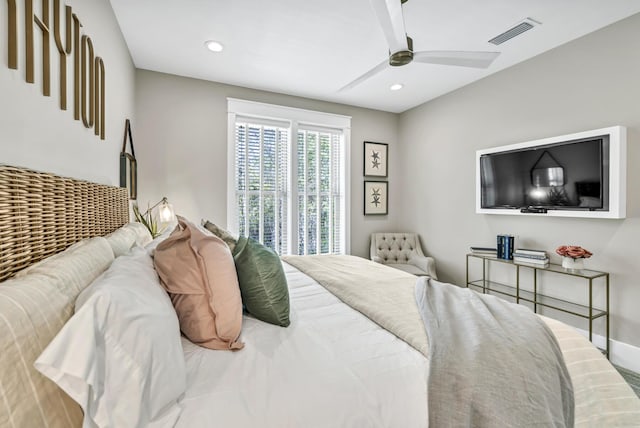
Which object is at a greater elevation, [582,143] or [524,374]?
[582,143]

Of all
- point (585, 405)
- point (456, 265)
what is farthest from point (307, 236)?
point (585, 405)

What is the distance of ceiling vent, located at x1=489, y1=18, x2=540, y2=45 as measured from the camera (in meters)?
2.35

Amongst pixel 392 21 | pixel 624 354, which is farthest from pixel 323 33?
pixel 624 354

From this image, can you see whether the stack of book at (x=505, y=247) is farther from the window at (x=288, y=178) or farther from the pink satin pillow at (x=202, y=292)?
the pink satin pillow at (x=202, y=292)

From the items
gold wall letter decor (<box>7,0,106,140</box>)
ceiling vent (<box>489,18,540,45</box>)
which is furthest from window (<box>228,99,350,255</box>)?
ceiling vent (<box>489,18,540,45</box>)

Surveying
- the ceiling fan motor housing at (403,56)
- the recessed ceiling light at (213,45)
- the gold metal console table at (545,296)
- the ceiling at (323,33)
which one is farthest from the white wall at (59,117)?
the gold metal console table at (545,296)

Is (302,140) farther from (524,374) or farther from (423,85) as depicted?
(524,374)

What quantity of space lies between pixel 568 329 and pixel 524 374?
0.52 m

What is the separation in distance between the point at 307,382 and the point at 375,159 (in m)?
4.00

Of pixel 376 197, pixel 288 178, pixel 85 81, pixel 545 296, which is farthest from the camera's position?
pixel 376 197

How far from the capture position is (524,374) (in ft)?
3.13

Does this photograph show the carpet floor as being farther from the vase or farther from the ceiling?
the ceiling

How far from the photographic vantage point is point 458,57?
2.00m

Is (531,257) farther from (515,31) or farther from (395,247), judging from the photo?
(515,31)
